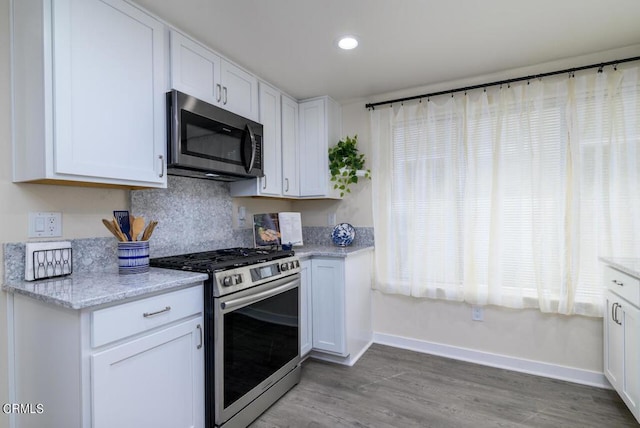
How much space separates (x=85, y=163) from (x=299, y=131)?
75.8 inches

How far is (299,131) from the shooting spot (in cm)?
306

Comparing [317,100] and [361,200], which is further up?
[317,100]

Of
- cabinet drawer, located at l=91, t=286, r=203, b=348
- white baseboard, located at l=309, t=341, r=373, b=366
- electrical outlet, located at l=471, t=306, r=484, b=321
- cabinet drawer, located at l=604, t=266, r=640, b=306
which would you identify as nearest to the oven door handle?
cabinet drawer, located at l=91, t=286, r=203, b=348

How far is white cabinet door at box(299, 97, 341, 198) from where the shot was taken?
2973mm

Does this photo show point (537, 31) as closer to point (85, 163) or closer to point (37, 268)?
point (85, 163)

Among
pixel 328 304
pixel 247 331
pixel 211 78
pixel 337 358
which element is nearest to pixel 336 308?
pixel 328 304

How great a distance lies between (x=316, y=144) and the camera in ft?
9.84

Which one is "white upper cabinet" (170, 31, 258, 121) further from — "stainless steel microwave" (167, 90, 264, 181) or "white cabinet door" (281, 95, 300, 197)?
"white cabinet door" (281, 95, 300, 197)

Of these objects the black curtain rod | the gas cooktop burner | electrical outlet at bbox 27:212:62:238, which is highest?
the black curtain rod

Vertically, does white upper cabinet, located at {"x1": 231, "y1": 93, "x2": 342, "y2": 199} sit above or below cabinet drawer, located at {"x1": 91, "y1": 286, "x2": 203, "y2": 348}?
above

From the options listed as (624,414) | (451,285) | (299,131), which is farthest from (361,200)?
(624,414)

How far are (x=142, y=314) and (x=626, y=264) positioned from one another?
104 inches

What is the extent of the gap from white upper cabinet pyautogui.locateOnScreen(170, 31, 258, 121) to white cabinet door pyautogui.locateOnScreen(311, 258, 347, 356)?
4.31ft

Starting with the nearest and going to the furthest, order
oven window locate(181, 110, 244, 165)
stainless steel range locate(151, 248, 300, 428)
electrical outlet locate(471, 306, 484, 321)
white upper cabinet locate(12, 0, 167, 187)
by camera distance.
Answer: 1. white upper cabinet locate(12, 0, 167, 187)
2. stainless steel range locate(151, 248, 300, 428)
3. oven window locate(181, 110, 244, 165)
4. electrical outlet locate(471, 306, 484, 321)
